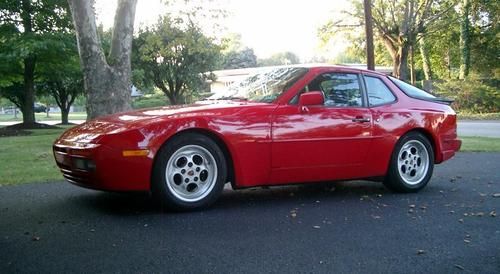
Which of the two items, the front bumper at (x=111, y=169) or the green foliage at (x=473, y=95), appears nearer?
the front bumper at (x=111, y=169)

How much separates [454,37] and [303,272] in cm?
4194

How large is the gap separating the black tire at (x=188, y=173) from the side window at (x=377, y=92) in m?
2.08

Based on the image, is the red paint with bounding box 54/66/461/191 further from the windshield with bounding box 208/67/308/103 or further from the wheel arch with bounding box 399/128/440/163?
the windshield with bounding box 208/67/308/103

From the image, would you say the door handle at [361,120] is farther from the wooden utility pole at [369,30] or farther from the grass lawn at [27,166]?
the wooden utility pole at [369,30]

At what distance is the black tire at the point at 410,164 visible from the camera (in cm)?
608

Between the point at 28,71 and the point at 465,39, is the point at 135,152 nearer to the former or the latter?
the point at 28,71

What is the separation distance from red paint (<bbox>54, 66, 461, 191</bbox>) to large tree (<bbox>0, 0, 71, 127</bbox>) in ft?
56.4

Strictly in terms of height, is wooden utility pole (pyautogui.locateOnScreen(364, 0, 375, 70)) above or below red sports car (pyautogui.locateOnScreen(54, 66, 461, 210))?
above

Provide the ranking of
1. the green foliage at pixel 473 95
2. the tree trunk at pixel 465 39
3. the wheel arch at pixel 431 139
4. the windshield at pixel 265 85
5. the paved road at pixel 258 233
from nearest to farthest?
1. the paved road at pixel 258 233
2. the windshield at pixel 265 85
3. the wheel arch at pixel 431 139
4. the green foliage at pixel 473 95
5. the tree trunk at pixel 465 39

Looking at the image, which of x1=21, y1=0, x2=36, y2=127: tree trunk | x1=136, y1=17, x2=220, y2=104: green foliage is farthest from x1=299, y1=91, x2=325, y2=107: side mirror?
x1=136, y1=17, x2=220, y2=104: green foliage

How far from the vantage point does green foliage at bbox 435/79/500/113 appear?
32188mm

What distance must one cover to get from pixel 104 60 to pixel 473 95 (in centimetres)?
2743

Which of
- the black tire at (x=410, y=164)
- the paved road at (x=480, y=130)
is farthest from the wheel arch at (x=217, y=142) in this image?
the paved road at (x=480, y=130)

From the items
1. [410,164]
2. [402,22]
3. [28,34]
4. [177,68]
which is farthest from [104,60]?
[177,68]
